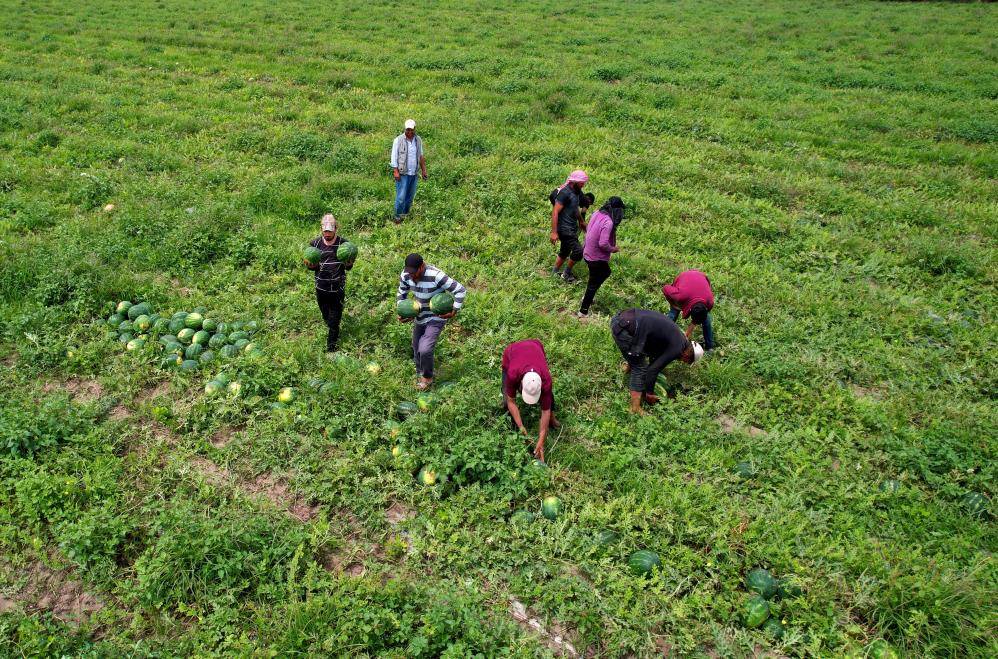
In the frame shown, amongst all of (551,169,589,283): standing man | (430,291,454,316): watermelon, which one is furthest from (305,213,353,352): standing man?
(551,169,589,283): standing man

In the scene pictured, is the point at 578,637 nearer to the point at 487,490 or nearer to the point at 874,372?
the point at 487,490

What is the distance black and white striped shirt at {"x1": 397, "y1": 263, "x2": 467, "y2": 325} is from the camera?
6.73 metres

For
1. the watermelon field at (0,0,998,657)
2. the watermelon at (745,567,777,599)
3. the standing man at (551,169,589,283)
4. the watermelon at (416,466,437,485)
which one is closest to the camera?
the watermelon field at (0,0,998,657)

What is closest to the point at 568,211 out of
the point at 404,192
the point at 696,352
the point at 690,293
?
the point at 690,293

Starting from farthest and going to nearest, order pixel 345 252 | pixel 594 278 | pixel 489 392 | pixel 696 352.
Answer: pixel 594 278 < pixel 345 252 < pixel 696 352 < pixel 489 392

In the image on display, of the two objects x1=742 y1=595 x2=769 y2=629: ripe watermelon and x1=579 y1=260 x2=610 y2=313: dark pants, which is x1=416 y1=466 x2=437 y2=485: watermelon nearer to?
x1=742 y1=595 x2=769 y2=629: ripe watermelon

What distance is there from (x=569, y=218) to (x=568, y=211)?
11 cm

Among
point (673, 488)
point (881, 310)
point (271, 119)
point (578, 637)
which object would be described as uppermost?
point (271, 119)

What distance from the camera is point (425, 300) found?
6.81m

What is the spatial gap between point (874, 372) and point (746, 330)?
5.30 feet

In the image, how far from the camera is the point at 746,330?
8.42 metres

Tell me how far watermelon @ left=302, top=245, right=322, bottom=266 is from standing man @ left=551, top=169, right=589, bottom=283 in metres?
3.42

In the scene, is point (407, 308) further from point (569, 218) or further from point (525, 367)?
point (569, 218)

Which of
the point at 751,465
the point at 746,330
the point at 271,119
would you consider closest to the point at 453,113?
the point at 271,119
